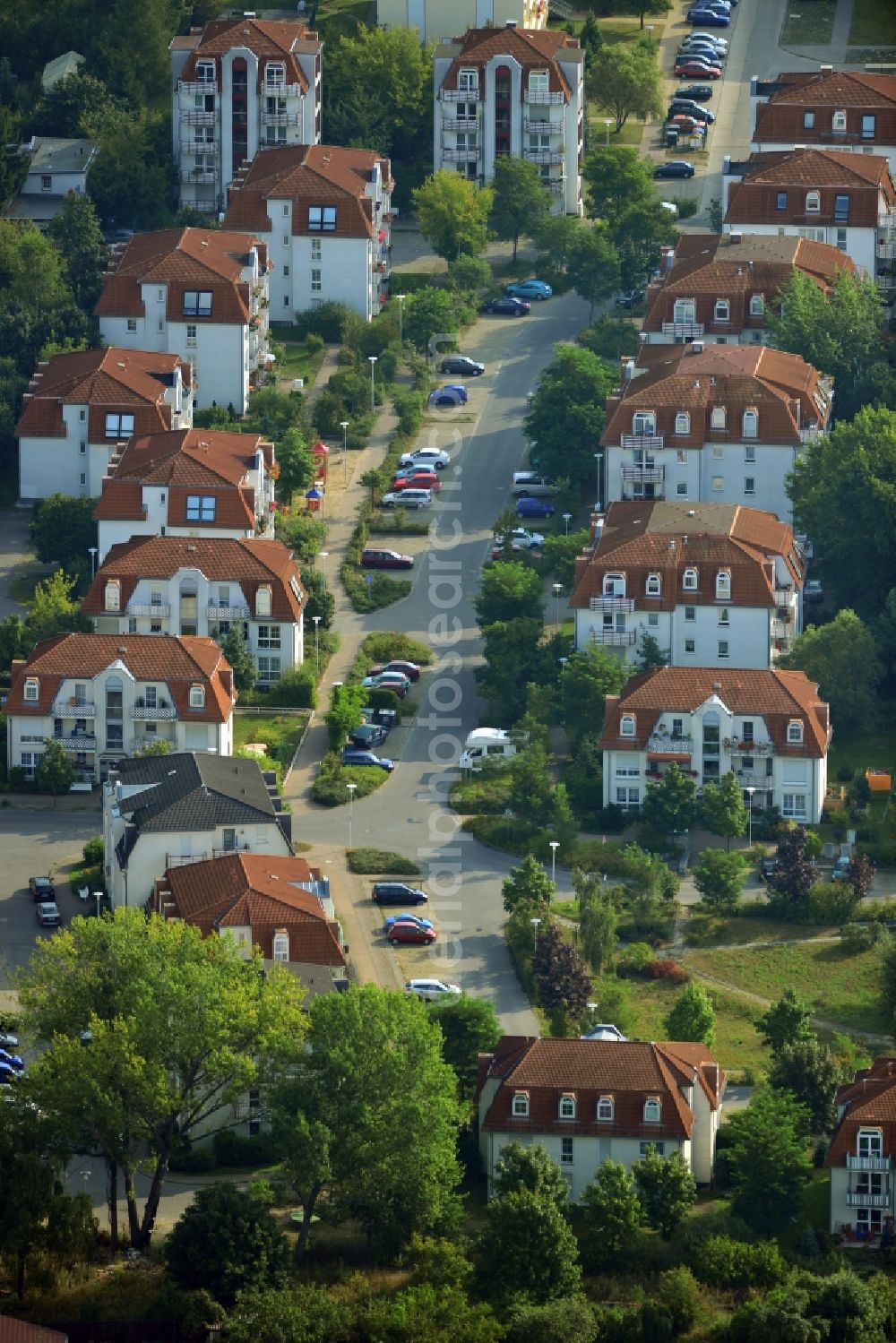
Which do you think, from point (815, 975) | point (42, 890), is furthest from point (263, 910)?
point (815, 975)

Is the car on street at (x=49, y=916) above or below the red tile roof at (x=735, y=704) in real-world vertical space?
below

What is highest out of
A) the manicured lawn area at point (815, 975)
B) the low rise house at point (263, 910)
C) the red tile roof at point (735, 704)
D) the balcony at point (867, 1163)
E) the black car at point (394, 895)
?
the red tile roof at point (735, 704)

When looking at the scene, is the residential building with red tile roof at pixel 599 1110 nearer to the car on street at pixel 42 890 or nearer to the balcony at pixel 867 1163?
the balcony at pixel 867 1163

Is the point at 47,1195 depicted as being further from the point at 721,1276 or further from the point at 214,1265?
the point at 721,1276

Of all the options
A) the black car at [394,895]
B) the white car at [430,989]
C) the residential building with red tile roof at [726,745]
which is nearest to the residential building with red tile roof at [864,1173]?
the white car at [430,989]

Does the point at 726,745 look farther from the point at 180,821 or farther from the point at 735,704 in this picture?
the point at 180,821
